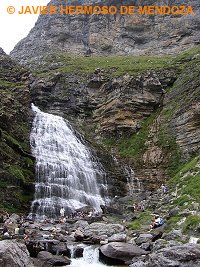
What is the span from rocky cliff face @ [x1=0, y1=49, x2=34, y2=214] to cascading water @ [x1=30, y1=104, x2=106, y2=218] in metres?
0.96

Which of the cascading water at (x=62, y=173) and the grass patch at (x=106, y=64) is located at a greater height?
the grass patch at (x=106, y=64)

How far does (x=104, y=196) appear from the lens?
3734 cm

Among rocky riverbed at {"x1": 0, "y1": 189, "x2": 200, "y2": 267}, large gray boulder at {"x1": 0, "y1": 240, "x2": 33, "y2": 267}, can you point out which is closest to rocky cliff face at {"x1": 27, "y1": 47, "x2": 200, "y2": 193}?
rocky riverbed at {"x1": 0, "y1": 189, "x2": 200, "y2": 267}

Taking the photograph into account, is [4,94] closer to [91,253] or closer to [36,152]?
[36,152]

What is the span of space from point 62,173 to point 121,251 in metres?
19.5

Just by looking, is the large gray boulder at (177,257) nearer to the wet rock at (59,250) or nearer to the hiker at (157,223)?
the wet rock at (59,250)

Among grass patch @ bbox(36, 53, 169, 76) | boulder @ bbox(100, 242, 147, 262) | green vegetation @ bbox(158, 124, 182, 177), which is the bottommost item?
green vegetation @ bbox(158, 124, 182, 177)

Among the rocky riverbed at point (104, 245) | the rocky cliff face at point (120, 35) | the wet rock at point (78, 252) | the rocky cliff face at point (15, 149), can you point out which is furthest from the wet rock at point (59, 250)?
the rocky cliff face at point (120, 35)

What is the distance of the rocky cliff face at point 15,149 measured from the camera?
3216 cm

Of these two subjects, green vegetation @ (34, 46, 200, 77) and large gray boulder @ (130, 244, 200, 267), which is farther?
green vegetation @ (34, 46, 200, 77)

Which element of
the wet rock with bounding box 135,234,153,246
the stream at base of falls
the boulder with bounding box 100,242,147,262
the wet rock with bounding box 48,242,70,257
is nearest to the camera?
the boulder with bounding box 100,242,147,262

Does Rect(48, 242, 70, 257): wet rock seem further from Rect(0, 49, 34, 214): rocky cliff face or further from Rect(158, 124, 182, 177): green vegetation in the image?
Rect(158, 124, 182, 177): green vegetation

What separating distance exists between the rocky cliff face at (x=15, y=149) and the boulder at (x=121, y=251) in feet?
47.5

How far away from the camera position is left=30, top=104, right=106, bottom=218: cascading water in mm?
33125
